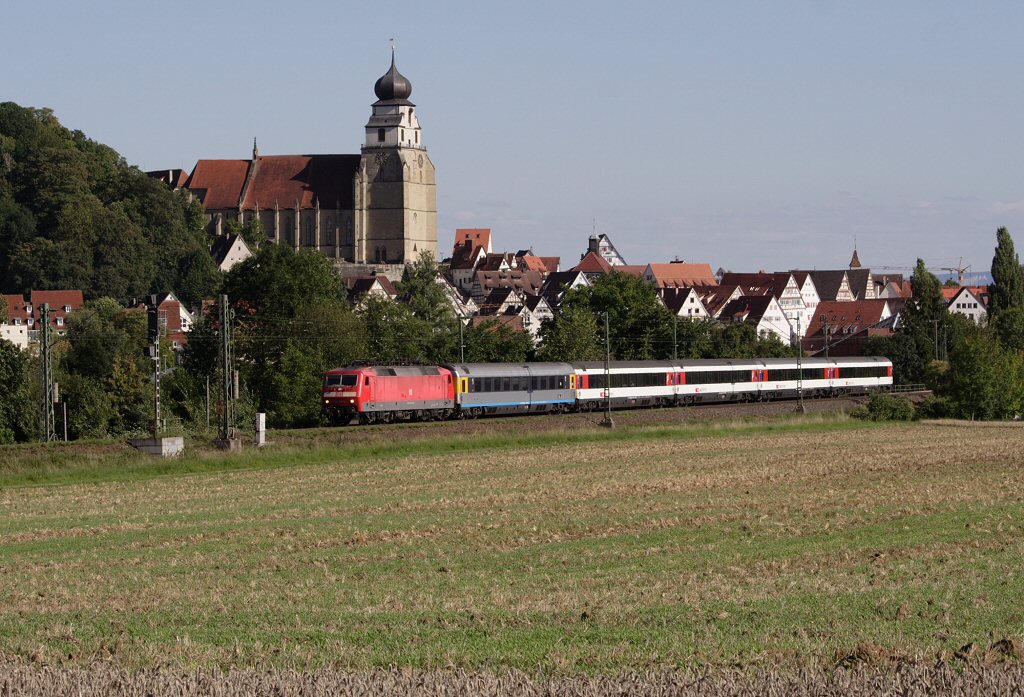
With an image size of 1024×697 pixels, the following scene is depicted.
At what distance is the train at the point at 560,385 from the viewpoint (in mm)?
63375

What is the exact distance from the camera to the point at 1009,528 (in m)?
23.7

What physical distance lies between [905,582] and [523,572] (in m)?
4.92

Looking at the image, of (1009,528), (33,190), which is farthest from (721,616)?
(33,190)

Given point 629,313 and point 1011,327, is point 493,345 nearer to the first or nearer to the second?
point 629,313

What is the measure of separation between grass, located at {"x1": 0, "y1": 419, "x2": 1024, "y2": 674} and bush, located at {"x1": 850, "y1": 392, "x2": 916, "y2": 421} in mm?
29671

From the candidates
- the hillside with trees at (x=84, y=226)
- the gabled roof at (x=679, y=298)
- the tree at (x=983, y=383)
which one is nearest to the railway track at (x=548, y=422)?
the tree at (x=983, y=383)

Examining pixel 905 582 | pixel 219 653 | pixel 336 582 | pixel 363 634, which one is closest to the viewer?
pixel 219 653

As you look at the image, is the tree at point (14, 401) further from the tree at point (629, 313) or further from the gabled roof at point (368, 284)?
the gabled roof at point (368, 284)

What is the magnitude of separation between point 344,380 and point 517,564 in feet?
140

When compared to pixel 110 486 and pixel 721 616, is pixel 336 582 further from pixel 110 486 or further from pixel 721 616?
pixel 110 486

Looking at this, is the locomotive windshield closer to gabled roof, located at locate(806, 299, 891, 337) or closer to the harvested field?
the harvested field

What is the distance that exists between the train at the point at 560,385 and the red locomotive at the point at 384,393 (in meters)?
0.04

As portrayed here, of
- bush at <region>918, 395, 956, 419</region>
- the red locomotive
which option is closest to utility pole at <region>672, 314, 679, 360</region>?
bush at <region>918, 395, 956, 419</region>

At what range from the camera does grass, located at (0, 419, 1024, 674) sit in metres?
14.6
